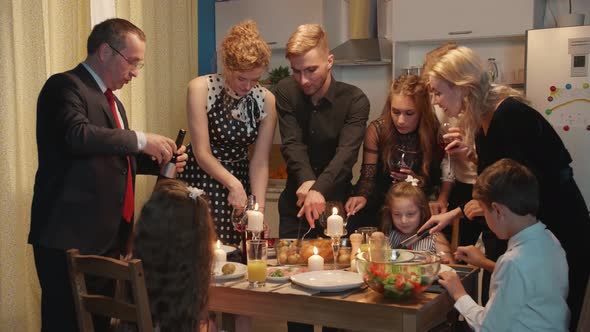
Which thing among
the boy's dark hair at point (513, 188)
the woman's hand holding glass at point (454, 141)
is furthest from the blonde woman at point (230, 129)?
the boy's dark hair at point (513, 188)

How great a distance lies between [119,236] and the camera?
2.74 m

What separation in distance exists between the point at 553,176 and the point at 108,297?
147 centimetres

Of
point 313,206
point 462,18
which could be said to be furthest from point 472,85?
point 462,18

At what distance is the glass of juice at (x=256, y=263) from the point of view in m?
2.32

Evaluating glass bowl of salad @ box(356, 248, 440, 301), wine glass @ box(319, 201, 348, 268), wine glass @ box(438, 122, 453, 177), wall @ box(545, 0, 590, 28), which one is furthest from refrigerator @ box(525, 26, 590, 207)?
glass bowl of salad @ box(356, 248, 440, 301)

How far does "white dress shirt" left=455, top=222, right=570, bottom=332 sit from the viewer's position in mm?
2186

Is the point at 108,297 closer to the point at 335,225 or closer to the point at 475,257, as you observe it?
the point at 335,225

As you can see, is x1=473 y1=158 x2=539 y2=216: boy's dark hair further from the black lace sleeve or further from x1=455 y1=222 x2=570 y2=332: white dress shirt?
the black lace sleeve

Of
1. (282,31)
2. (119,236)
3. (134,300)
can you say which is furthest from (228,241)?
(282,31)

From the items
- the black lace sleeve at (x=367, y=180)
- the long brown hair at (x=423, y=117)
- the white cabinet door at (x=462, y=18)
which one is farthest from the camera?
the white cabinet door at (x=462, y=18)

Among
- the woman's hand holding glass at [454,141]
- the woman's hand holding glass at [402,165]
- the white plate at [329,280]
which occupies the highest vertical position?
the woman's hand holding glass at [454,141]

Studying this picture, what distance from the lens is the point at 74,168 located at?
2516 mm

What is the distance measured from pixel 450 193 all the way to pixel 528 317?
1.06 m

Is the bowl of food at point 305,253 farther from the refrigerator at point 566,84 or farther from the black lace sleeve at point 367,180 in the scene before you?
the refrigerator at point 566,84
